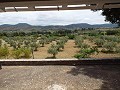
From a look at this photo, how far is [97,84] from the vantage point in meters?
9.46

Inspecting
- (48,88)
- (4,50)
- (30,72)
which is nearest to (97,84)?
(48,88)

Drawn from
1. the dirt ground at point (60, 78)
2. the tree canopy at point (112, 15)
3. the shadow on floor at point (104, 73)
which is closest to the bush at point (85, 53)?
the tree canopy at point (112, 15)

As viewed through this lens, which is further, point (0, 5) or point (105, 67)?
point (105, 67)

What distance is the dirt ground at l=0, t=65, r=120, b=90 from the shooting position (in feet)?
30.4

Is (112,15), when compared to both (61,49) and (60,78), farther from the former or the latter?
(61,49)

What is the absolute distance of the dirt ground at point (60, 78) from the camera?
9.27 metres

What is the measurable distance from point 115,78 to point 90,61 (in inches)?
103

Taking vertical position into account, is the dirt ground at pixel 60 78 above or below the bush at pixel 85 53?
above

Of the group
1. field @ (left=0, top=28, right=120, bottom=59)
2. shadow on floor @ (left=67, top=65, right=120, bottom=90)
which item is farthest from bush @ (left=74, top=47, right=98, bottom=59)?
shadow on floor @ (left=67, top=65, right=120, bottom=90)

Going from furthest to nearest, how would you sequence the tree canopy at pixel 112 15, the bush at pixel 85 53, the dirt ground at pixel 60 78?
the bush at pixel 85 53, the tree canopy at pixel 112 15, the dirt ground at pixel 60 78

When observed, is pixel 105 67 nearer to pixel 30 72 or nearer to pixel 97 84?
pixel 97 84

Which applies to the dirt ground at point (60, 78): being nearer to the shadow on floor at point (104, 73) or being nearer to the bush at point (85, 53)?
the shadow on floor at point (104, 73)

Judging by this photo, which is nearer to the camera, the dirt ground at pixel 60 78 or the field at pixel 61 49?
the dirt ground at pixel 60 78

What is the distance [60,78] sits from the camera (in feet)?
33.7
